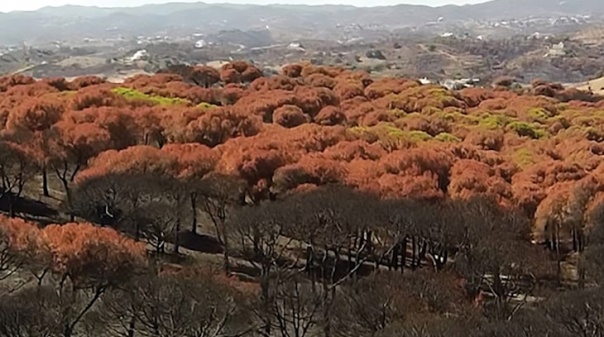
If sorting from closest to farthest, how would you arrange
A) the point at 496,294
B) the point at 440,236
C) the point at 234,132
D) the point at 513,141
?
the point at 496,294
the point at 440,236
the point at 234,132
the point at 513,141

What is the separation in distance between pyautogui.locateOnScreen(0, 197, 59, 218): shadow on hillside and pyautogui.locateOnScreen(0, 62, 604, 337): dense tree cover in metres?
0.28

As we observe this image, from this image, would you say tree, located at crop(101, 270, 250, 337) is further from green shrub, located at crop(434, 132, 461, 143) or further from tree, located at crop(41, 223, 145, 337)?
green shrub, located at crop(434, 132, 461, 143)

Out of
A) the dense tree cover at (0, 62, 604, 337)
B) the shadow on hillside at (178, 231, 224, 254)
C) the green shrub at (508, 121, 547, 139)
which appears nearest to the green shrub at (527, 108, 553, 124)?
the green shrub at (508, 121, 547, 139)

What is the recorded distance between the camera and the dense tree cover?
19.7 m

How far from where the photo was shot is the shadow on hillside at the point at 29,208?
109ft

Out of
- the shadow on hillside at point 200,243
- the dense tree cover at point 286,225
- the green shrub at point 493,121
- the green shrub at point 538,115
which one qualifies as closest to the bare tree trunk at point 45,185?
the dense tree cover at point 286,225

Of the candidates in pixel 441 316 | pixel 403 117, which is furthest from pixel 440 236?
pixel 403 117

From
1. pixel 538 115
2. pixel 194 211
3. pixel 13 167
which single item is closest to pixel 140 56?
pixel 538 115

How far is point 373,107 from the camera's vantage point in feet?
195

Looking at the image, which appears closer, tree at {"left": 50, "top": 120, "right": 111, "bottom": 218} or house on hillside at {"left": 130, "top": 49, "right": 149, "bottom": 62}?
tree at {"left": 50, "top": 120, "right": 111, "bottom": 218}

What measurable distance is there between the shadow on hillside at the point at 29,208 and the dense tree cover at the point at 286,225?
0.28 meters

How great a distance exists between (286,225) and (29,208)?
13.6 m

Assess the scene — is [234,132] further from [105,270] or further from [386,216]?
[105,270]

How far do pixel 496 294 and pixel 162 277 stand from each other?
30.6ft
